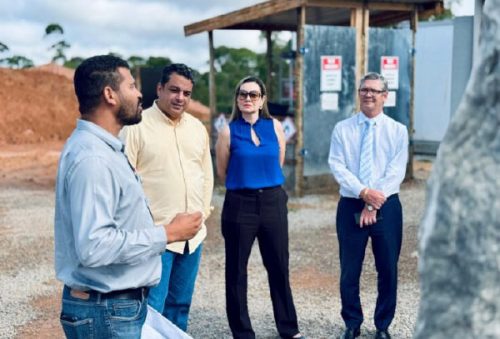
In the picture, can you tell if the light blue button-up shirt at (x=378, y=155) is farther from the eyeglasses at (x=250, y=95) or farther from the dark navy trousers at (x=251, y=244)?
the eyeglasses at (x=250, y=95)

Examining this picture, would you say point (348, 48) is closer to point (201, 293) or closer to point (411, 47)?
point (411, 47)

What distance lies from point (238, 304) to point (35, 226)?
5.32 metres

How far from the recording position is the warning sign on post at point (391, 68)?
1075 cm

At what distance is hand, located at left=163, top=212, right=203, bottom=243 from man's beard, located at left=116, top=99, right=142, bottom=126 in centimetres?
39

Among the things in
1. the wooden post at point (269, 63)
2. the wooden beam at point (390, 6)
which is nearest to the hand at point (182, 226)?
the wooden beam at point (390, 6)

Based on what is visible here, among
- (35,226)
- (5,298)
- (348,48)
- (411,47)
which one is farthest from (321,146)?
(5,298)

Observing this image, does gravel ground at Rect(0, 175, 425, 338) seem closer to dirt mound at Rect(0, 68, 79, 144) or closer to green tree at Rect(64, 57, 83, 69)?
dirt mound at Rect(0, 68, 79, 144)

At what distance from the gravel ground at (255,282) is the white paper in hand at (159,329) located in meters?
2.13

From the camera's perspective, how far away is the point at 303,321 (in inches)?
185

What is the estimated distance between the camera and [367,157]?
4.04m

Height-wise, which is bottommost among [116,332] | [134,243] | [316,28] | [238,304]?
[238,304]

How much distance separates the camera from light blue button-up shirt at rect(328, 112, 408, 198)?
13.2 ft

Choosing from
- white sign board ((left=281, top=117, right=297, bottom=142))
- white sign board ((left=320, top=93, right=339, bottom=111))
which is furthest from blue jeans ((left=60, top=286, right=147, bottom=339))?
white sign board ((left=320, top=93, right=339, bottom=111))

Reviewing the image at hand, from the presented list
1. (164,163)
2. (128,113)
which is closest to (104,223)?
(128,113)
